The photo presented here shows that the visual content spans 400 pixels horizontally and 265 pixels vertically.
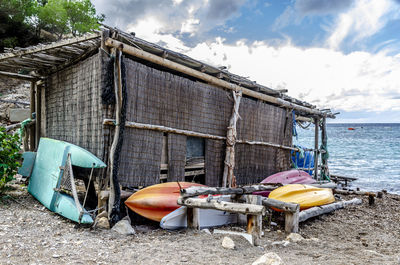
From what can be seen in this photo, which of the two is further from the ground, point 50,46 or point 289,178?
point 50,46

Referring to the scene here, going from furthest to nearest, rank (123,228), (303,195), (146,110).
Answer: (303,195), (146,110), (123,228)

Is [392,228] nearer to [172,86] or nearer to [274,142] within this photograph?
[274,142]

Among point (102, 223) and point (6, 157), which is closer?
point (102, 223)

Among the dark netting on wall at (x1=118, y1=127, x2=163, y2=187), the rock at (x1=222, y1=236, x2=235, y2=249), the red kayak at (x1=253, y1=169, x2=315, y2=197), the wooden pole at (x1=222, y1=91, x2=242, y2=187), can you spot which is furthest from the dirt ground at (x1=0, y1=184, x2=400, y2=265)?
the red kayak at (x1=253, y1=169, x2=315, y2=197)

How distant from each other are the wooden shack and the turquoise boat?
39 centimetres

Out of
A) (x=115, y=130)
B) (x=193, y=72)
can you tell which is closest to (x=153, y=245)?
(x=115, y=130)

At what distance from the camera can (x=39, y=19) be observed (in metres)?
23.8

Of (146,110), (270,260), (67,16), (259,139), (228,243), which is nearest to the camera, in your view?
(270,260)

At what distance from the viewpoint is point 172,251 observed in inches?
143

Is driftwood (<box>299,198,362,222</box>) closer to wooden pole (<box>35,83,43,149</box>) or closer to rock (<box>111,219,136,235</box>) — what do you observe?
rock (<box>111,219,136,235</box>)

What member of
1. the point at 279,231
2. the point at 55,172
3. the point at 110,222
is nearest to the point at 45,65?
the point at 55,172

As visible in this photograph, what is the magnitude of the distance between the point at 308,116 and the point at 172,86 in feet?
27.1

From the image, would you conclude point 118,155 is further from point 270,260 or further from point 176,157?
point 270,260

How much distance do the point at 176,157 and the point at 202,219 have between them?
166 cm
